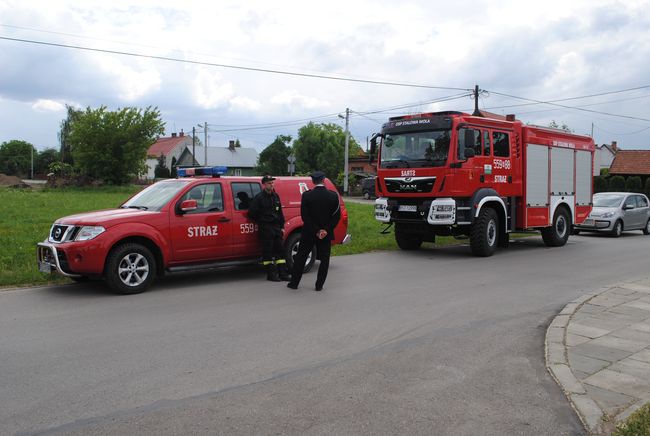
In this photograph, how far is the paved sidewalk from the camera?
422 centimetres

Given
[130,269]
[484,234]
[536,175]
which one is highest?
[536,175]

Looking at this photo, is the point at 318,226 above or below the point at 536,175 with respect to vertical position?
below

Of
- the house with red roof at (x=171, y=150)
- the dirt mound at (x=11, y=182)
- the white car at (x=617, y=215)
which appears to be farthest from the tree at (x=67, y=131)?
the white car at (x=617, y=215)

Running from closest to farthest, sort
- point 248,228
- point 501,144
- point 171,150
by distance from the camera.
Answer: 1. point 248,228
2. point 501,144
3. point 171,150

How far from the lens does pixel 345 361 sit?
528 centimetres

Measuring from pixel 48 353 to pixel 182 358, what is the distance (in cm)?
126

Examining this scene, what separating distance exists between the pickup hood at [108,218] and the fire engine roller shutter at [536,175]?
9.32 metres

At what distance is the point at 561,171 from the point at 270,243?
9352mm

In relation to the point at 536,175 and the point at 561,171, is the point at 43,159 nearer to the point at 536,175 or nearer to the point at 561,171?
the point at 561,171

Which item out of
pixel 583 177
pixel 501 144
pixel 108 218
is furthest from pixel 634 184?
pixel 108 218

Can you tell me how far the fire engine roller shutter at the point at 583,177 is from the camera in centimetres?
1627

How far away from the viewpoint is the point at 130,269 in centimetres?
831

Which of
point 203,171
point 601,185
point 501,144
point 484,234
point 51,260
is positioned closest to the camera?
point 51,260

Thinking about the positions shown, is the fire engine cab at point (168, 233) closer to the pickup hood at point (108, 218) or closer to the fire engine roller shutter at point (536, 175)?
the pickup hood at point (108, 218)
